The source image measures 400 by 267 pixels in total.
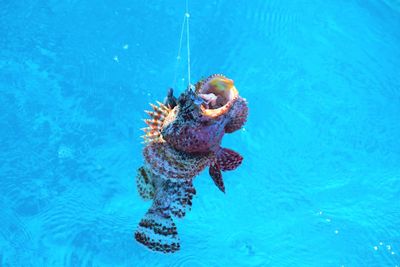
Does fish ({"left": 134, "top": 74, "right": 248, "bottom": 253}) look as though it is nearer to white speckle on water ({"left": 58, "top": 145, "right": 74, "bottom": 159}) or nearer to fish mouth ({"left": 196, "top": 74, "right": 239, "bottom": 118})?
fish mouth ({"left": 196, "top": 74, "right": 239, "bottom": 118})

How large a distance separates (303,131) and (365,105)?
4.56 feet

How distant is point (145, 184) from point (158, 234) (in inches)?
21.2

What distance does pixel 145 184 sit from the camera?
419 centimetres

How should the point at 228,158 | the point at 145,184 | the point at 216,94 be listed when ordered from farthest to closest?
the point at 145,184 → the point at 228,158 → the point at 216,94

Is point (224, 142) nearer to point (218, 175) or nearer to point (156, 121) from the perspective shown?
point (218, 175)

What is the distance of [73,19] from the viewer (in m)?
7.43

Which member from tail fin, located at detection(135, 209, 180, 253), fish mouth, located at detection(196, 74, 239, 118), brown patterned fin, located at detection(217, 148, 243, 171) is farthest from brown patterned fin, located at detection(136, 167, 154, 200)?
fish mouth, located at detection(196, 74, 239, 118)

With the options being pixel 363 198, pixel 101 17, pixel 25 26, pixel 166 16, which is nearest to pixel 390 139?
pixel 363 198

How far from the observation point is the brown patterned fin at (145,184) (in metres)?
4.15

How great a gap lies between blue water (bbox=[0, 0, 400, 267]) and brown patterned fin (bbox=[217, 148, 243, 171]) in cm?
314

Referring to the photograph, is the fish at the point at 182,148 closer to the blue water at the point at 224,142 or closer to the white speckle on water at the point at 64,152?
the blue water at the point at 224,142

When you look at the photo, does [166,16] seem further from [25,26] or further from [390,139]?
[390,139]

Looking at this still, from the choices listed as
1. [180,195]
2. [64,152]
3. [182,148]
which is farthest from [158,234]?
[64,152]

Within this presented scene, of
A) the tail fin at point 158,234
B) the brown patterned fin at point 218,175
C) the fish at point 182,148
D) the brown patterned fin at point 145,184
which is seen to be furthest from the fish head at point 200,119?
the tail fin at point 158,234
